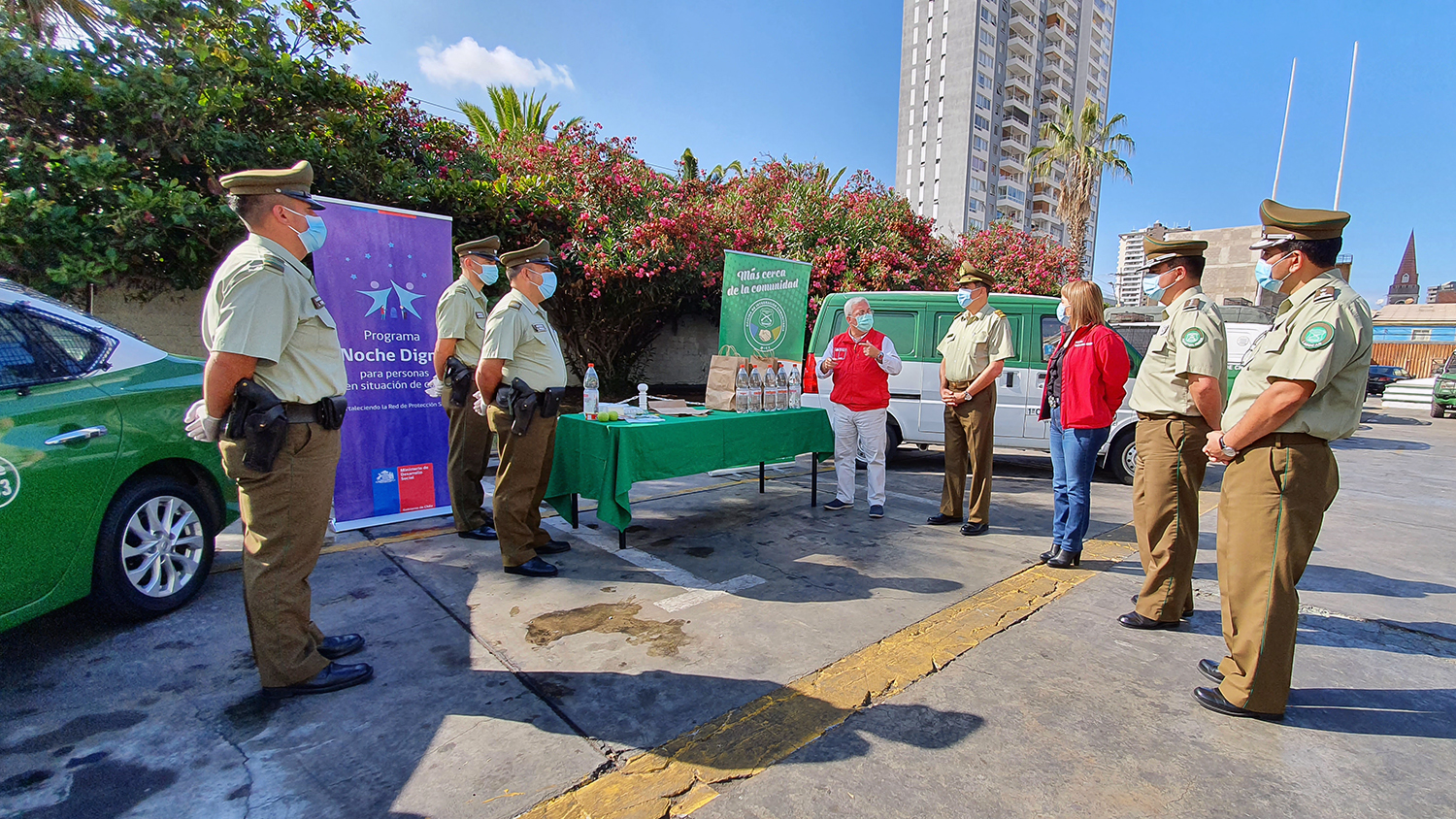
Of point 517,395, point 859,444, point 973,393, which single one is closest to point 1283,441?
point 973,393

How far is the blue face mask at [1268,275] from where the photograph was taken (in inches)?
105

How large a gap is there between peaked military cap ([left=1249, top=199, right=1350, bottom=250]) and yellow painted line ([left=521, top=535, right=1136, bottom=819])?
2.16 metres

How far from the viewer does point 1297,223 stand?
98.7 inches

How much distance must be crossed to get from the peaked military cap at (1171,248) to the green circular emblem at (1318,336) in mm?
1218

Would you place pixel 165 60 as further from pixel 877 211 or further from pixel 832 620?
pixel 877 211

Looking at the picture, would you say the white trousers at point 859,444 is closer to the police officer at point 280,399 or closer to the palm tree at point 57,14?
the police officer at point 280,399

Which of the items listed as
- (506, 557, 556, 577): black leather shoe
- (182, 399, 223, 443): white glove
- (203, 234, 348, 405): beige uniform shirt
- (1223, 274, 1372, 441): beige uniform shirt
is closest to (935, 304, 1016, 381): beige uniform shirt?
(1223, 274, 1372, 441): beige uniform shirt

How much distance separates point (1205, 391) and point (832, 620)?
85.9 inches

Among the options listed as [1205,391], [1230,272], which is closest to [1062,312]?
[1205,391]

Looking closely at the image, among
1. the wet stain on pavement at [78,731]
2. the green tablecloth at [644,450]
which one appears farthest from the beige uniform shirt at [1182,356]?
the wet stain on pavement at [78,731]

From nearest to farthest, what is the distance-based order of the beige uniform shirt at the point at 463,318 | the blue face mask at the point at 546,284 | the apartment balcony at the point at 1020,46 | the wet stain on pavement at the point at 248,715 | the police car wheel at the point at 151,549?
the wet stain on pavement at the point at 248,715, the police car wheel at the point at 151,549, the blue face mask at the point at 546,284, the beige uniform shirt at the point at 463,318, the apartment balcony at the point at 1020,46

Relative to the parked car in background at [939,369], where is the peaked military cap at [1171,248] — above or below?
above

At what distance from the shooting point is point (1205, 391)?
10.5 ft

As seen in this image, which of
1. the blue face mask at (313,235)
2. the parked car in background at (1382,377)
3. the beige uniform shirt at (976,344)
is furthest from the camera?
the parked car in background at (1382,377)
